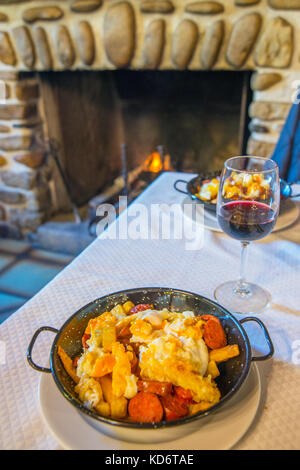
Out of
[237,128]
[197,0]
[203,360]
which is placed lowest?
[237,128]

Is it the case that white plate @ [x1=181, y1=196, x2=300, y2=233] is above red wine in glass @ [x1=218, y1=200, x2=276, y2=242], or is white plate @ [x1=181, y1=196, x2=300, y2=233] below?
below

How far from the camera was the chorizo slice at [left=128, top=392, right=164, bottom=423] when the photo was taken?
42cm

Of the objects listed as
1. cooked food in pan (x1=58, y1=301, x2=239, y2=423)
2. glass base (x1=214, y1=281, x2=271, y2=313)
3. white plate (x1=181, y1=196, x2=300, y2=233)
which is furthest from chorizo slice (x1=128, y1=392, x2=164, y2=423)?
white plate (x1=181, y1=196, x2=300, y2=233)

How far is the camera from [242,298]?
0.68 m

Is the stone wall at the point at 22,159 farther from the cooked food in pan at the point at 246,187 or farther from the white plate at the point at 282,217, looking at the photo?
the cooked food in pan at the point at 246,187

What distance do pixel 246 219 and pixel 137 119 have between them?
1749 millimetres

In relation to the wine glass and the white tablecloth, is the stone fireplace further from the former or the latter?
the wine glass

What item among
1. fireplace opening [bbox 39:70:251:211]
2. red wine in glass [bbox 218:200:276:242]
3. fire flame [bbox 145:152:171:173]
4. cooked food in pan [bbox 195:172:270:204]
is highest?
cooked food in pan [bbox 195:172:270:204]

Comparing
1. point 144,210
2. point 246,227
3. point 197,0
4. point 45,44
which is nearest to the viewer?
point 246,227

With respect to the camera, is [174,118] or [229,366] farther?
[174,118]
